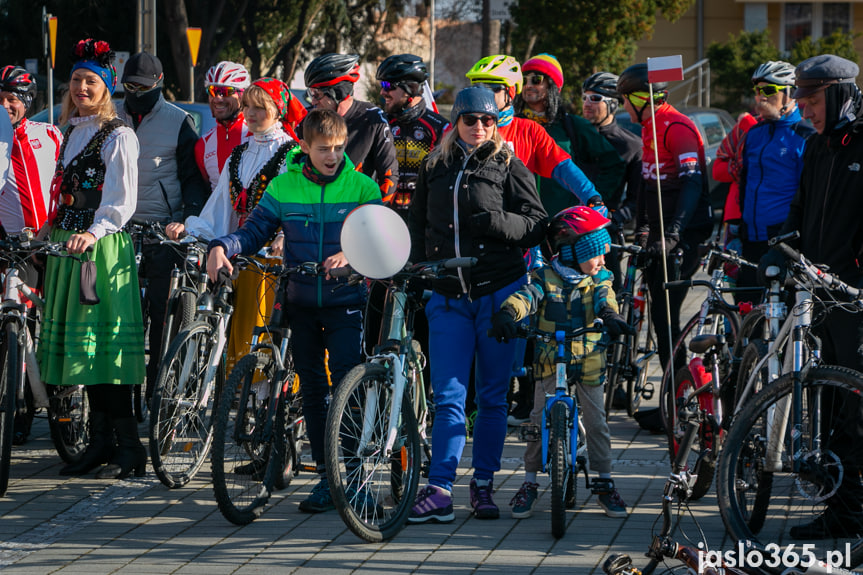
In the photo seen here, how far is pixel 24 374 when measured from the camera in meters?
6.88

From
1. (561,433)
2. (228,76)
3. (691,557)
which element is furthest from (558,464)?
(228,76)

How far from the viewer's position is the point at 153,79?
7.60m

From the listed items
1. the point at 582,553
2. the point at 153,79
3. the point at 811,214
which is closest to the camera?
the point at 582,553

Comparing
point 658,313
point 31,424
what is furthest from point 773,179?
point 31,424

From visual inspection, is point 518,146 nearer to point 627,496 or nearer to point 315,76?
point 315,76

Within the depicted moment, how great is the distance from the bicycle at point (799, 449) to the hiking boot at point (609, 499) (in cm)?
80

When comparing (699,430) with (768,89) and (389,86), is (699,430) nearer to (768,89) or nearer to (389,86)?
(768,89)

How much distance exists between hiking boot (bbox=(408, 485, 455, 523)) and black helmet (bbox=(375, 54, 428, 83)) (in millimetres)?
2684

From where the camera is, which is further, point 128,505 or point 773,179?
point 773,179

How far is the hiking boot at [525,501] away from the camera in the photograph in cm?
598

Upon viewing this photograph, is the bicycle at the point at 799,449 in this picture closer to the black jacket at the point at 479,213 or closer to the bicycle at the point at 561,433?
the bicycle at the point at 561,433

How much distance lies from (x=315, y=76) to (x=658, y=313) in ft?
8.57

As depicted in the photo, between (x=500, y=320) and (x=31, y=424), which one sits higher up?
(x=500, y=320)

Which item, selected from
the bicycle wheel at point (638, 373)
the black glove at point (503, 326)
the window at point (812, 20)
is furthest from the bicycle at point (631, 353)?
→ the window at point (812, 20)
